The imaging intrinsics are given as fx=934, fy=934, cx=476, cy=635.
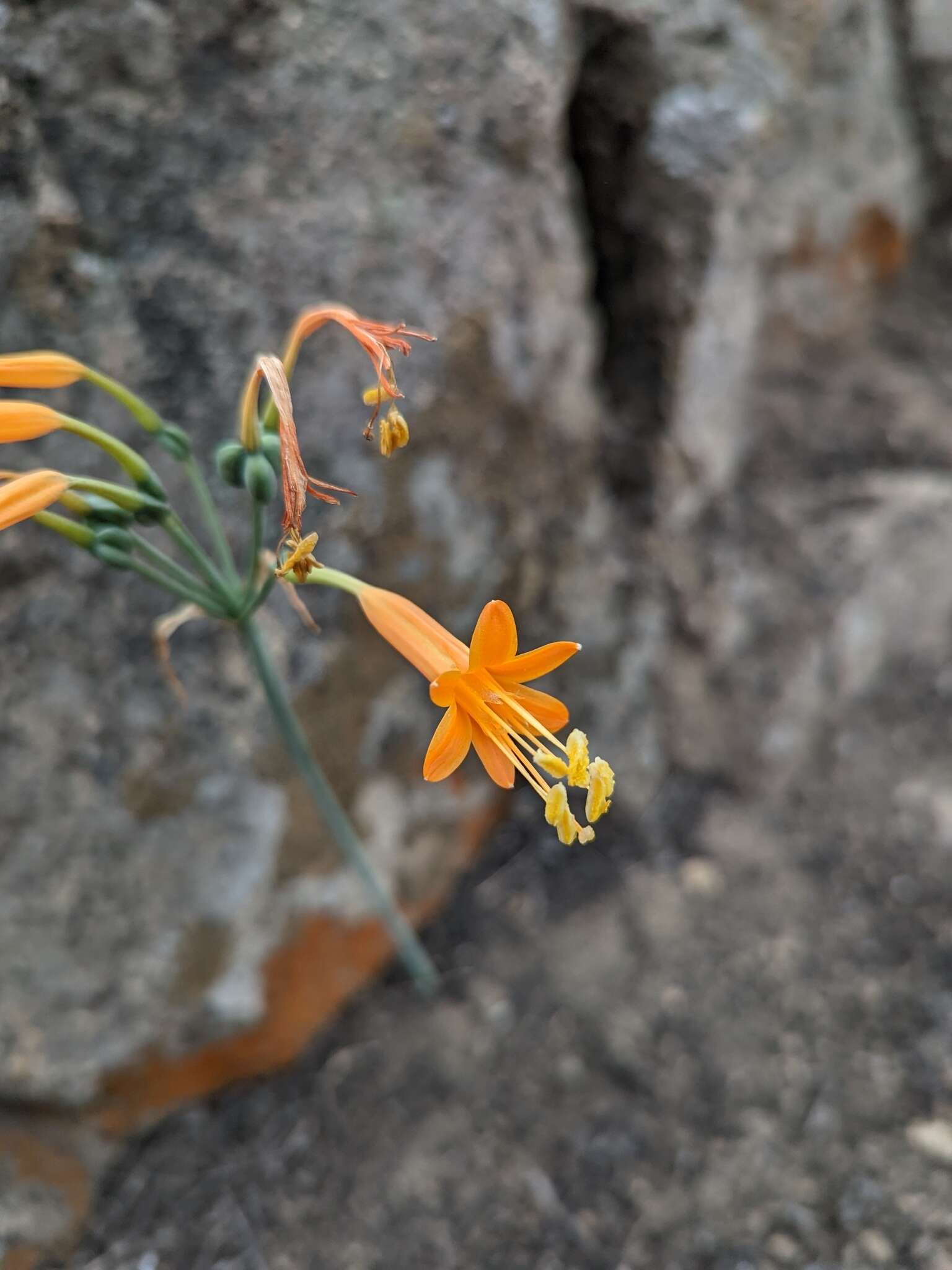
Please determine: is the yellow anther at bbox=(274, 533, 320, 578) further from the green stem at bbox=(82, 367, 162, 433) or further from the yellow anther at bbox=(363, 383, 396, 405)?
the green stem at bbox=(82, 367, 162, 433)

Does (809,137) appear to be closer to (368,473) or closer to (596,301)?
(596,301)

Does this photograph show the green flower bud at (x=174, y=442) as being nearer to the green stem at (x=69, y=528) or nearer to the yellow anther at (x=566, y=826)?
the green stem at (x=69, y=528)

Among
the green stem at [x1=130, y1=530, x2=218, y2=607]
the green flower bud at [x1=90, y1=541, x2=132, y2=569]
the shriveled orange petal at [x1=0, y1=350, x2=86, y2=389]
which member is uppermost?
the shriveled orange petal at [x1=0, y1=350, x2=86, y2=389]

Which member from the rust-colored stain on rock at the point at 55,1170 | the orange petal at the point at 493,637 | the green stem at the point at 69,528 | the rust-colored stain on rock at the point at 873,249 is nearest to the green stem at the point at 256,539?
the green stem at the point at 69,528

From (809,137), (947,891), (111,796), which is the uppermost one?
(809,137)

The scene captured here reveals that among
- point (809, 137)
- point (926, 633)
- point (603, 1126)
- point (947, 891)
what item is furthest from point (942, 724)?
point (809, 137)

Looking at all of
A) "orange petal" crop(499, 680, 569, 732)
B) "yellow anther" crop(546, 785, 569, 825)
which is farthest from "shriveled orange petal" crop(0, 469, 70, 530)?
"yellow anther" crop(546, 785, 569, 825)
